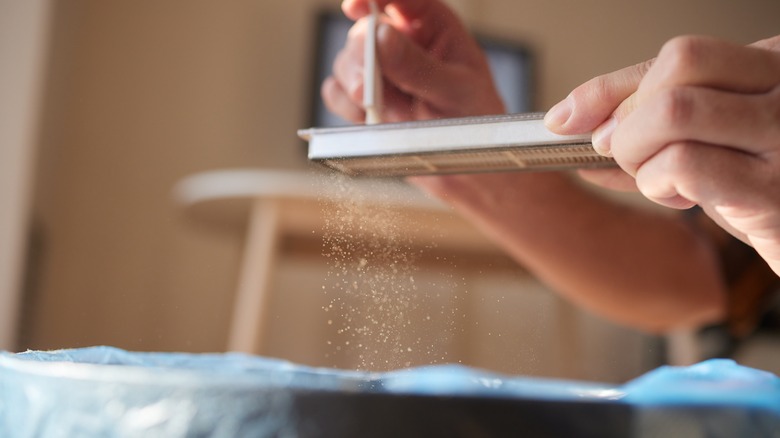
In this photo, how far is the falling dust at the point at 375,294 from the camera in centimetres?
28

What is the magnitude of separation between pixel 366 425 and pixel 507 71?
1.25 meters

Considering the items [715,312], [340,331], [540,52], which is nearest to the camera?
[340,331]

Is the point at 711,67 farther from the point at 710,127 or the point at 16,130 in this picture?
the point at 16,130

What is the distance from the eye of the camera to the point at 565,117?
0.21 meters

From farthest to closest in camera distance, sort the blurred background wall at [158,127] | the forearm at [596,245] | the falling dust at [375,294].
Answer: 1. the blurred background wall at [158,127]
2. the forearm at [596,245]
3. the falling dust at [375,294]

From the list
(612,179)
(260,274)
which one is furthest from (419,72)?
(260,274)

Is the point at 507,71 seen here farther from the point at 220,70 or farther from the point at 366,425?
the point at 366,425

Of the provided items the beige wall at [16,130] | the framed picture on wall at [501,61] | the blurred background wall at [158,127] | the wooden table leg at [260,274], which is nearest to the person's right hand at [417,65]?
the wooden table leg at [260,274]

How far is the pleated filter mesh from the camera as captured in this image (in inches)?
9.6

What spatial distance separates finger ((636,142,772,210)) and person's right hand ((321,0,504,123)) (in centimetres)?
16

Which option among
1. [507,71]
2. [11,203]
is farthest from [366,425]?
[507,71]

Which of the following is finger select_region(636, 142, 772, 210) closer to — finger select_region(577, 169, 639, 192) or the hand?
the hand

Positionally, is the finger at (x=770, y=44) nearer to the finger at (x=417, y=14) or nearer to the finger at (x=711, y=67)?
the finger at (x=711, y=67)

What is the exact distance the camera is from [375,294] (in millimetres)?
301
